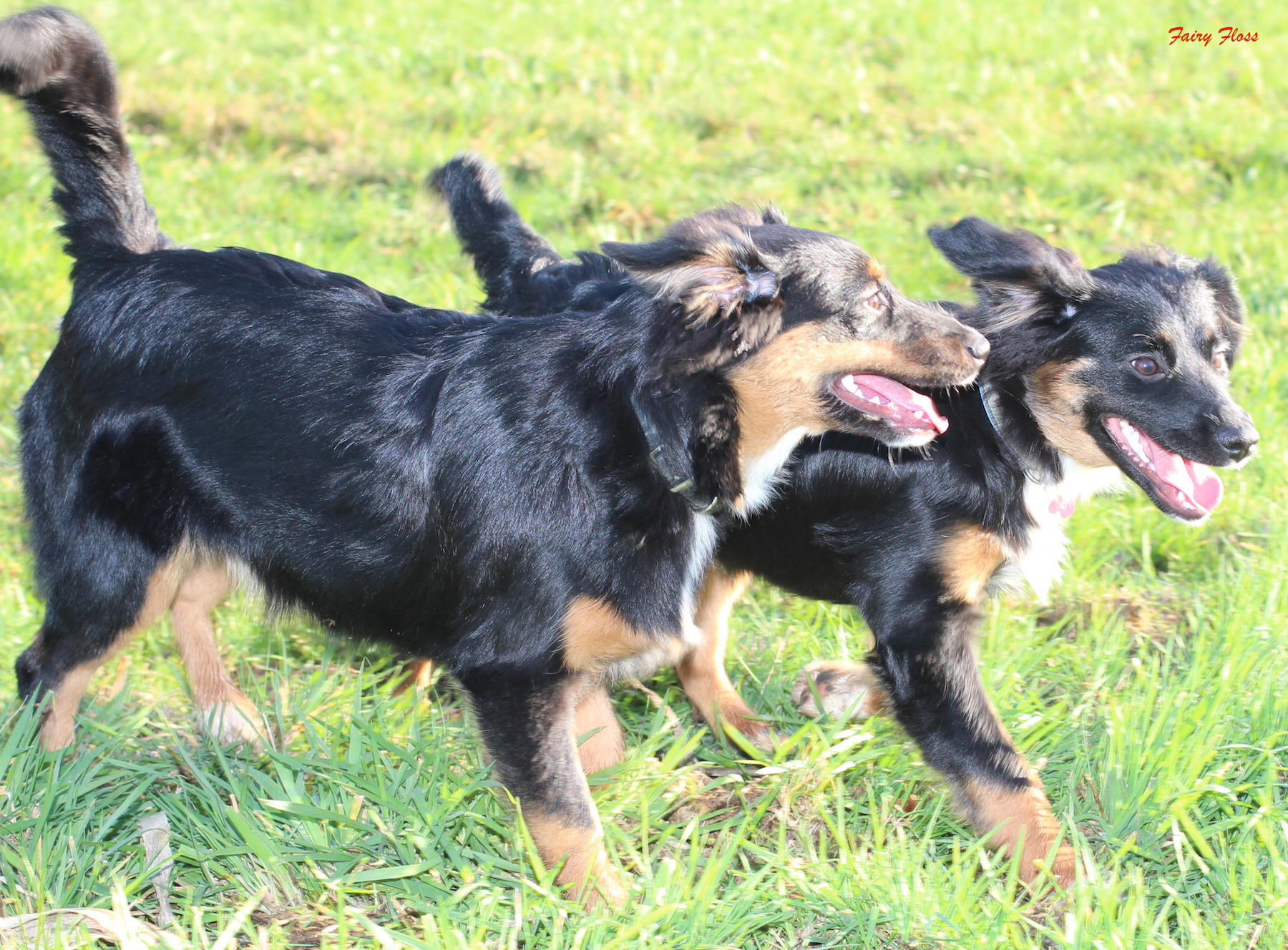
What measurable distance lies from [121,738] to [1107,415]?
274 centimetres

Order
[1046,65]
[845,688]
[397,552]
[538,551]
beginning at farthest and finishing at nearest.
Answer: [1046,65]
[845,688]
[397,552]
[538,551]

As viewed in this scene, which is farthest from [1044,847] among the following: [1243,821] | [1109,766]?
[1243,821]

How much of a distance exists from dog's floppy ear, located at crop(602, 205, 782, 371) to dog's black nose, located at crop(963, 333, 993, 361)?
0.49 m

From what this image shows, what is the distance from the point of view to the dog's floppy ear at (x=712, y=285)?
253 centimetres

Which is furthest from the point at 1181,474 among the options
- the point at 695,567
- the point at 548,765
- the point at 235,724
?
the point at 235,724

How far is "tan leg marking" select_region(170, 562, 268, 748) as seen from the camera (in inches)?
130

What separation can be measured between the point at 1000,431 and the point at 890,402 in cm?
44

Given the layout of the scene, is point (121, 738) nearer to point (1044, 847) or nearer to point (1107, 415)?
point (1044, 847)

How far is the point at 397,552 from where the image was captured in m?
2.96

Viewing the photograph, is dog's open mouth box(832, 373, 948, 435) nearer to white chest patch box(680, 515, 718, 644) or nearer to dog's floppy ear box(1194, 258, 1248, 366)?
white chest patch box(680, 515, 718, 644)

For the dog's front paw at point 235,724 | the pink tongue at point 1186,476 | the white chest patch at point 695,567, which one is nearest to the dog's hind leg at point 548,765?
the white chest patch at point 695,567

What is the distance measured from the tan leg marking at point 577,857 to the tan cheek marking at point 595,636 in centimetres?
37

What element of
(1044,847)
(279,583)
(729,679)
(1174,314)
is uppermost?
(1174,314)

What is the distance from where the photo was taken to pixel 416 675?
3.60 m
